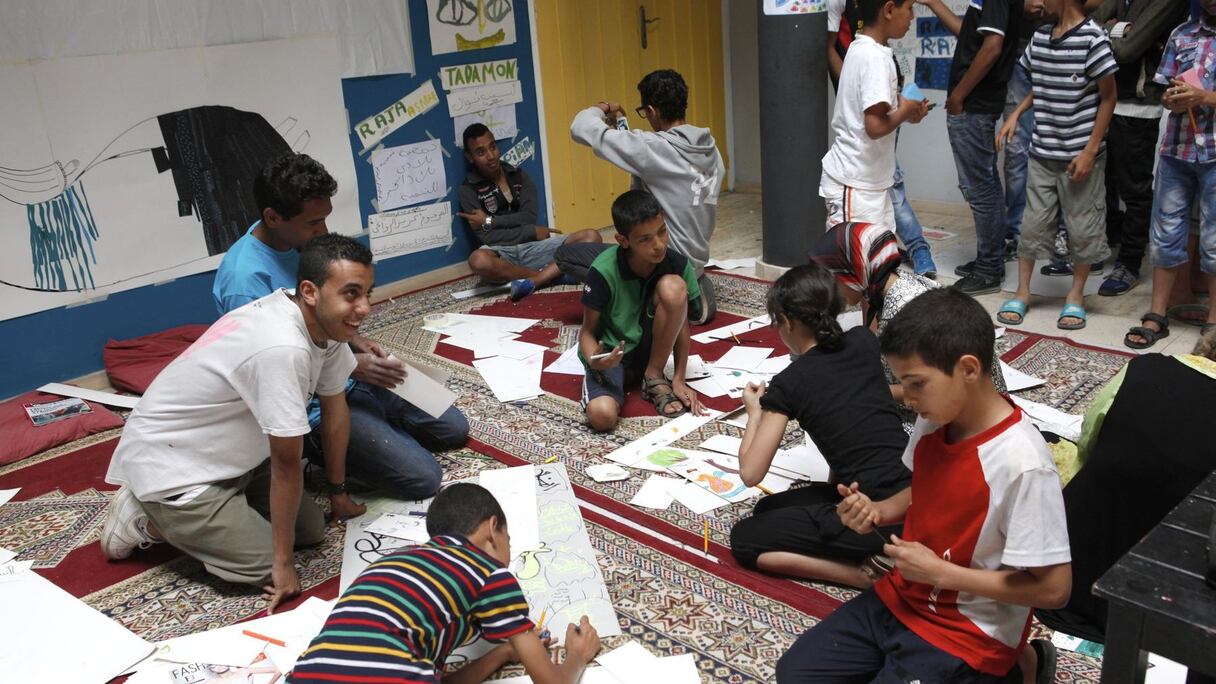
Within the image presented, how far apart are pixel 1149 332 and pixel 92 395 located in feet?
13.7

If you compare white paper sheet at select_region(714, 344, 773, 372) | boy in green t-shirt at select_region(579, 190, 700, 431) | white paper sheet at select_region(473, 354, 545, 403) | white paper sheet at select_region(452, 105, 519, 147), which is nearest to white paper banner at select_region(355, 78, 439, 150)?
white paper sheet at select_region(452, 105, 519, 147)

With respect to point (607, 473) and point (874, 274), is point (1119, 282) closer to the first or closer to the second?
point (874, 274)

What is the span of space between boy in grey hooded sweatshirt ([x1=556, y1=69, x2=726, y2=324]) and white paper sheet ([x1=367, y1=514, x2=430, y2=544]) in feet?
5.43

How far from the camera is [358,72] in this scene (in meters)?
4.73

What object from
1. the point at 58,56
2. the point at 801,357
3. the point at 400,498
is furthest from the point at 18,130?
the point at 801,357

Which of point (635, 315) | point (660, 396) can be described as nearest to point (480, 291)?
point (635, 315)

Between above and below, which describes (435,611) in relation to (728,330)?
above

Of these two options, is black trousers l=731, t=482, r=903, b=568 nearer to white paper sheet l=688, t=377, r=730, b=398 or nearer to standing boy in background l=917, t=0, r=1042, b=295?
white paper sheet l=688, t=377, r=730, b=398

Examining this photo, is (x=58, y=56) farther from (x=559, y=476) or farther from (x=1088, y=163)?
(x=1088, y=163)

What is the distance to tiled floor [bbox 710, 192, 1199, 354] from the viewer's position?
3766 millimetres

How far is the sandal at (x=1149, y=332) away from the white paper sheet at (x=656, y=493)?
6.56 feet

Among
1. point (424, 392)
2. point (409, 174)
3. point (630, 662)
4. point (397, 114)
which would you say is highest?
point (397, 114)

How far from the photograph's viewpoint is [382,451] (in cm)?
283

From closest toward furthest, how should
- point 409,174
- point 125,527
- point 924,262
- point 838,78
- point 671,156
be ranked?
point 125,527
point 671,156
point 838,78
point 924,262
point 409,174
